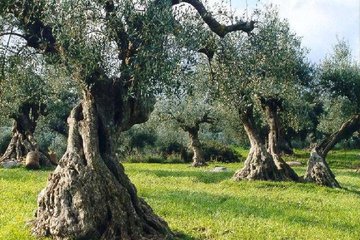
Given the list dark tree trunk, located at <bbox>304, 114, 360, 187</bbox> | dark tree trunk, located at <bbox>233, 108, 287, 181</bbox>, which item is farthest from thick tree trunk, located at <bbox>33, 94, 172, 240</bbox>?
dark tree trunk, located at <bbox>304, 114, 360, 187</bbox>

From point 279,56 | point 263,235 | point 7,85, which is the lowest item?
point 263,235

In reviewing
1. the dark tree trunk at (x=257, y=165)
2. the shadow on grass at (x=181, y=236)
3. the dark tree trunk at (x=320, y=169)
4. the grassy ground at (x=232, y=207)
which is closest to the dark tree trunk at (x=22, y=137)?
the grassy ground at (x=232, y=207)

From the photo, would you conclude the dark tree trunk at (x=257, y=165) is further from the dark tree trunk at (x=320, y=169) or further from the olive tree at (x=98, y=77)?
the olive tree at (x=98, y=77)

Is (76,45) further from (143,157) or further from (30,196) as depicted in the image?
(143,157)

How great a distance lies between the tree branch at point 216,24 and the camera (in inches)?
674

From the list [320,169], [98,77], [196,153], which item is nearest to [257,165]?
[320,169]

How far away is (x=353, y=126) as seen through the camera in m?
39.1

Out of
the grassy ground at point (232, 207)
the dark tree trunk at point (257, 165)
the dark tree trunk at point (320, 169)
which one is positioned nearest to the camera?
the grassy ground at point (232, 207)

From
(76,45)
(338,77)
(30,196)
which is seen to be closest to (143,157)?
(338,77)

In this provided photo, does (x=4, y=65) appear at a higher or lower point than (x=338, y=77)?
lower

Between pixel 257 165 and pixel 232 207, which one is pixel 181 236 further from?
pixel 257 165

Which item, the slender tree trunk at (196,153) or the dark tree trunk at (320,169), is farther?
the slender tree trunk at (196,153)

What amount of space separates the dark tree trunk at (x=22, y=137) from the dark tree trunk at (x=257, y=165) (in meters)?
15.1

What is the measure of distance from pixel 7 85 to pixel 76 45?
4658mm
